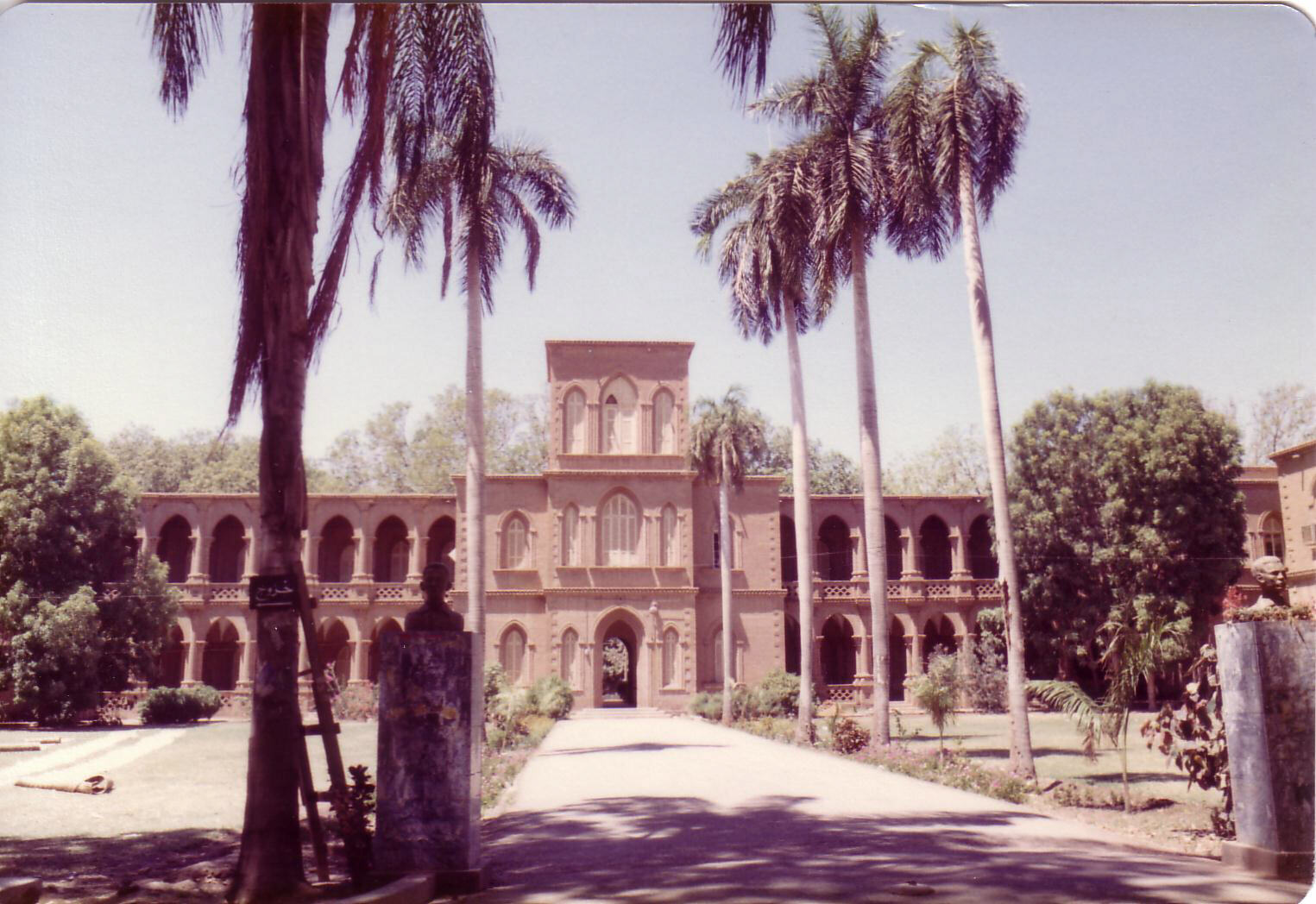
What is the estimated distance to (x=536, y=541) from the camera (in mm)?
32812

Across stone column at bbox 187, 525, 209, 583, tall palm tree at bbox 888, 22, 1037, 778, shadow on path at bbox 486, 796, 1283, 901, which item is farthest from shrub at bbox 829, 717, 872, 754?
stone column at bbox 187, 525, 209, 583

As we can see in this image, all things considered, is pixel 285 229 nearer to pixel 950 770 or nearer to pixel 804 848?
pixel 804 848

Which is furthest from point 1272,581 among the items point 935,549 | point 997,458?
point 935,549

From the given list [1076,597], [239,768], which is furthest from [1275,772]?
[1076,597]

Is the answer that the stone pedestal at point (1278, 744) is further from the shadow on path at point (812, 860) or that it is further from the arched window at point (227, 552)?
the arched window at point (227, 552)

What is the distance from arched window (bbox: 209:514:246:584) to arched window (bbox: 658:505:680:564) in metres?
14.0

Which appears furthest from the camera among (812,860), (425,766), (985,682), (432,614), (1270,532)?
(985,682)

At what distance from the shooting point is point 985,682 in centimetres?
2839

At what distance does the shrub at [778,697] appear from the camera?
27281mm

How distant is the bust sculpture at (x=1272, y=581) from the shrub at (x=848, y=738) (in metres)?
10.7

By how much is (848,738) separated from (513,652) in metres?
16.9

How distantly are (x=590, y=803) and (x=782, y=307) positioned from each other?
39.9 ft

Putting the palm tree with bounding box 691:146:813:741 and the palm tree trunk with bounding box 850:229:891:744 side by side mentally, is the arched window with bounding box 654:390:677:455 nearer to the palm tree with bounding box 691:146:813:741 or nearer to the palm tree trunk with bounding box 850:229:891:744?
the palm tree with bounding box 691:146:813:741

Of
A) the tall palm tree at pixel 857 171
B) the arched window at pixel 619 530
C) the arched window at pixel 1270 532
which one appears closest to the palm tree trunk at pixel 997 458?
the tall palm tree at pixel 857 171
